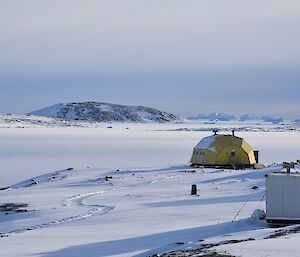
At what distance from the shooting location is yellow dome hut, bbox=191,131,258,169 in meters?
45.2

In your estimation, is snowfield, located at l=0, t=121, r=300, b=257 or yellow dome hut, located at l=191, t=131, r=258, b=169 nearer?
snowfield, located at l=0, t=121, r=300, b=257

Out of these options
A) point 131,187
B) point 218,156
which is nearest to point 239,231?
point 131,187

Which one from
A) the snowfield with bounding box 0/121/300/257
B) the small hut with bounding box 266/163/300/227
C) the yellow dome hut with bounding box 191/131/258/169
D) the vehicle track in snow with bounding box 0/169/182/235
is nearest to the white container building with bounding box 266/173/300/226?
the small hut with bounding box 266/163/300/227

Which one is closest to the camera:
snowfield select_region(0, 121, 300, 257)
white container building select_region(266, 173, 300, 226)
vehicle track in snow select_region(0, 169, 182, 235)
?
snowfield select_region(0, 121, 300, 257)

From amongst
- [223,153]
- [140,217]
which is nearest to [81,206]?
[140,217]

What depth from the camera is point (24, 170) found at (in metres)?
50.9

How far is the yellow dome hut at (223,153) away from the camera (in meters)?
45.2

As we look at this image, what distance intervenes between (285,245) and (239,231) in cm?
396

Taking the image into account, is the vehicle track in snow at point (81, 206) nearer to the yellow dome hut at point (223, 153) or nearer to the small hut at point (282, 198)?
the small hut at point (282, 198)

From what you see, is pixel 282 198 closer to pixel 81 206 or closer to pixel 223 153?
pixel 81 206

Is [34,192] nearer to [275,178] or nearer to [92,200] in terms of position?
[92,200]

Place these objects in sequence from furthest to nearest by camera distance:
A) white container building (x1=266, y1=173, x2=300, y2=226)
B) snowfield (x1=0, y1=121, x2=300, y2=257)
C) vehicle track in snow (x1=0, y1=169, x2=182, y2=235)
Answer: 1. vehicle track in snow (x1=0, y1=169, x2=182, y2=235)
2. white container building (x1=266, y1=173, x2=300, y2=226)
3. snowfield (x1=0, y1=121, x2=300, y2=257)

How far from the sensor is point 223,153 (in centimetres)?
4525

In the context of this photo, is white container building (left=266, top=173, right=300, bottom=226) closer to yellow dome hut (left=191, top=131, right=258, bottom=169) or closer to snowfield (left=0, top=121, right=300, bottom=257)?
snowfield (left=0, top=121, right=300, bottom=257)
